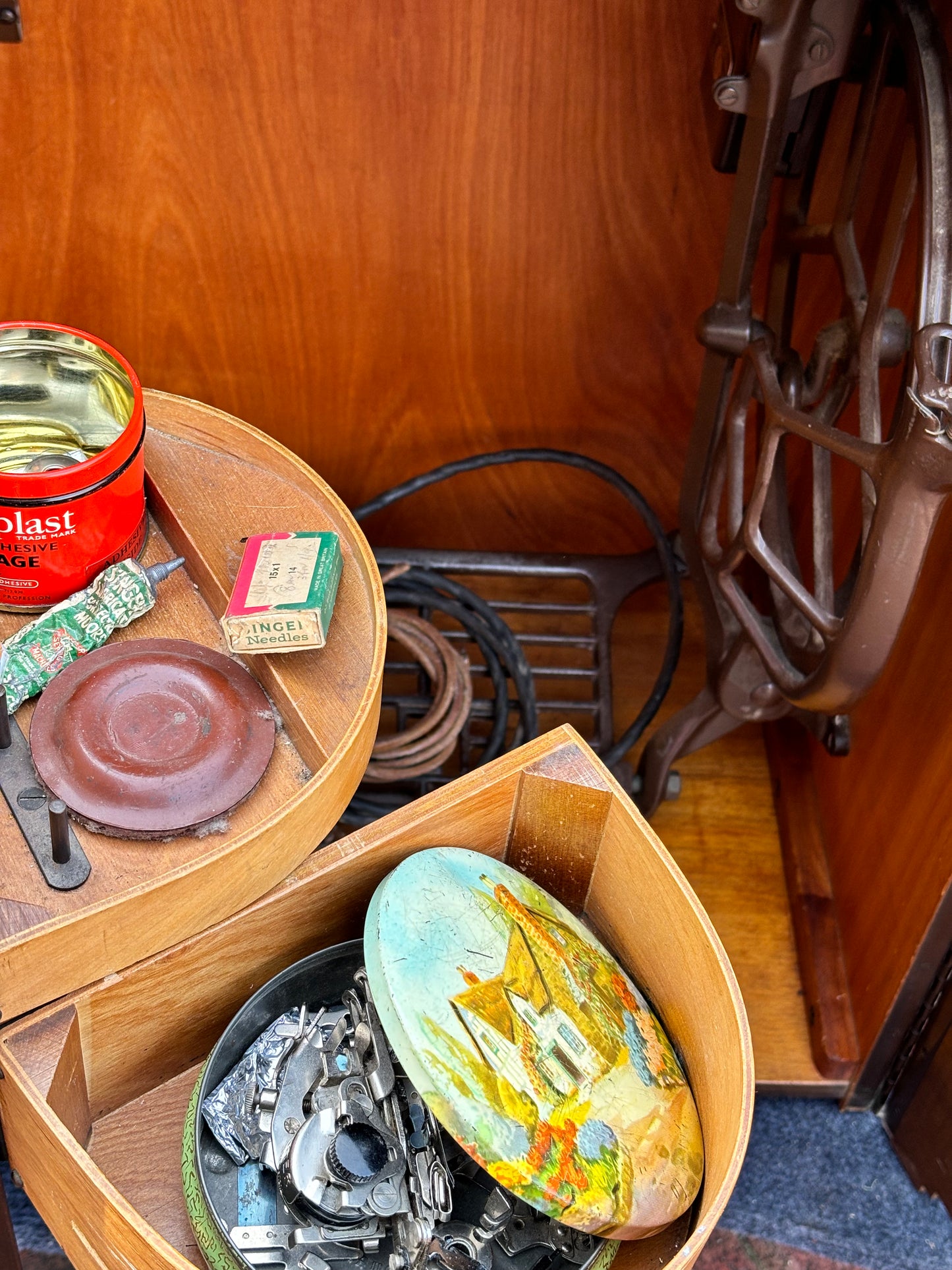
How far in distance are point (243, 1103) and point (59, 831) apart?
0.19 metres

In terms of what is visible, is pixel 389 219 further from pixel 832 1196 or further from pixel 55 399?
pixel 832 1196

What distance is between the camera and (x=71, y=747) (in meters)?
0.66

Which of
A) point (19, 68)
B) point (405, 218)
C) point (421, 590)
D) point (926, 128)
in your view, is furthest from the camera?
point (421, 590)

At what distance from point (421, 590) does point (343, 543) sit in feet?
1.12

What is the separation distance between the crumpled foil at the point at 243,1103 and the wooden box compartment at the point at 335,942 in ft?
0.16

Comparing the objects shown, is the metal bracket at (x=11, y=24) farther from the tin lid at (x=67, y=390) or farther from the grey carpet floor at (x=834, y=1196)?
the grey carpet floor at (x=834, y=1196)

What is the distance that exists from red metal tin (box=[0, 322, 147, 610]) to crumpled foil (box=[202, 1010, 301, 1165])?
282mm

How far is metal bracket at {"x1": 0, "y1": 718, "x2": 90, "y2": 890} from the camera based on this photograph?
0.63m

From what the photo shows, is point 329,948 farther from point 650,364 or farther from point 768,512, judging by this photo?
point 650,364

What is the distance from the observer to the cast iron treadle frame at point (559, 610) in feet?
3.64

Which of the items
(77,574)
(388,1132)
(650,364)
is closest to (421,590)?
(650,364)

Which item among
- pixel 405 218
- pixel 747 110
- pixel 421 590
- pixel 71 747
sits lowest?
pixel 421 590

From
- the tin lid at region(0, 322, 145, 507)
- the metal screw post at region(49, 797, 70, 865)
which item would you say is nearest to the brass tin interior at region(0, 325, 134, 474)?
the tin lid at region(0, 322, 145, 507)

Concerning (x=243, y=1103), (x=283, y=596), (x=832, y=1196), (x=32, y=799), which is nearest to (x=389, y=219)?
(x=283, y=596)
